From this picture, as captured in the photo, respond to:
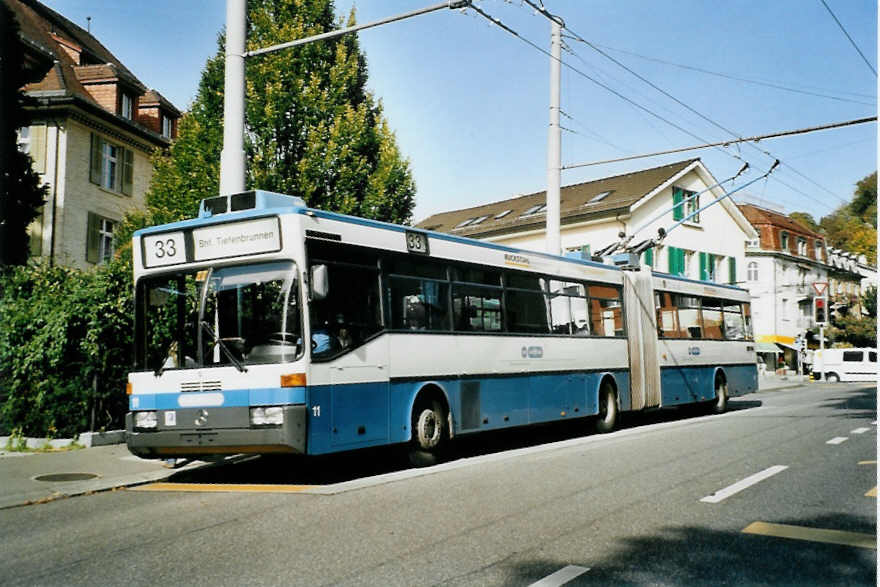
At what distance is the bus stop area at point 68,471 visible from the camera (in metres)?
8.72

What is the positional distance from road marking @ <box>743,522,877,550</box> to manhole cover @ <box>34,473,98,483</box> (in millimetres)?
7036

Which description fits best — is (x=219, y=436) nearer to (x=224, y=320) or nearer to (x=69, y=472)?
(x=224, y=320)

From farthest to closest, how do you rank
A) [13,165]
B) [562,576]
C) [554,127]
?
1. [13,165]
2. [554,127]
3. [562,576]

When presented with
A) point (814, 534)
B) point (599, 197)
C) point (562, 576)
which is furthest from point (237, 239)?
point (599, 197)

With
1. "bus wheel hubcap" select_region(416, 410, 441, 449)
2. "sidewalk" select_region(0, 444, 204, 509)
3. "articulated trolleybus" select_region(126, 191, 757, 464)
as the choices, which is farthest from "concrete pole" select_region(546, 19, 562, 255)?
"sidewalk" select_region(0, 444, 204, 509)

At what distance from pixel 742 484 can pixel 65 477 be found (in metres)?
7.33

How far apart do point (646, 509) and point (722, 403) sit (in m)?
14.3

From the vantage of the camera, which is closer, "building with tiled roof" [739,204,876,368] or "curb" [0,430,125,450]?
"curb" [0,430,125,450]

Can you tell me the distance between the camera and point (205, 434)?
8992mm

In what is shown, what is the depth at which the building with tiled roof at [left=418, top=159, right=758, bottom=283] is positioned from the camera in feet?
132

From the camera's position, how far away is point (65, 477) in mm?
9641

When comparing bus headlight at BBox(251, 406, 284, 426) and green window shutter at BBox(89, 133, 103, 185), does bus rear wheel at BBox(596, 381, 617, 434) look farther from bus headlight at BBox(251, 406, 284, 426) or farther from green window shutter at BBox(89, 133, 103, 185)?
green window shutter at BBox(89, 133, 103, 185)

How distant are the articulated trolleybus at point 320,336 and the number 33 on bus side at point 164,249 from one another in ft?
0.05

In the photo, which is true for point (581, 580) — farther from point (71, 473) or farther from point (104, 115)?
point (104, 115)
